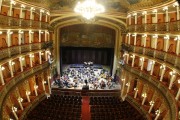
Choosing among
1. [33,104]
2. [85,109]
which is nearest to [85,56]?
[33,104]

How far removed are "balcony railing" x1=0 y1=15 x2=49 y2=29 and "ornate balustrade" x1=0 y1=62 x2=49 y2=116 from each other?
171 inches

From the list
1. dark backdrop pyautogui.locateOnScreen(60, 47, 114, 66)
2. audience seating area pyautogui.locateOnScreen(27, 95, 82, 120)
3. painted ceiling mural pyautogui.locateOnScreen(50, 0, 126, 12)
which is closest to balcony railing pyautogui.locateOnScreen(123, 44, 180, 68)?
painted ceiling mural pyautogui.locateOnScreen(50, 0, 126, 12)

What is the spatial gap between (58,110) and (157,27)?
39.7 feet

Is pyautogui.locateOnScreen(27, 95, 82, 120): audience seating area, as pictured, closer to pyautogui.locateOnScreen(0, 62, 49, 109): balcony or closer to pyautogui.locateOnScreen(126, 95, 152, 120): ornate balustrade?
pyautogui.locateOnScreen(0, 62, 49, 109): balcony

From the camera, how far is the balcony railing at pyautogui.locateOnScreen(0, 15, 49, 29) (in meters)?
16.0

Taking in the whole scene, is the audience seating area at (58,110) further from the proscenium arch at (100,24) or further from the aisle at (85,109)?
the proscenium arch at (100,24)

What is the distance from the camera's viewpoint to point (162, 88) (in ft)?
56.3

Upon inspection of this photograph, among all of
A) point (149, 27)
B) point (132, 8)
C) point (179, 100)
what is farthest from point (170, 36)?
point (132, 8)

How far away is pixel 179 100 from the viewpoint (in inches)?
597

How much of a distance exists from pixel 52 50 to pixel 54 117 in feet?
46.1

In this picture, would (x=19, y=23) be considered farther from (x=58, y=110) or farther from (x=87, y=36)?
(x=87, y=36)

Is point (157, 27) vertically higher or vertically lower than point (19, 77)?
higher

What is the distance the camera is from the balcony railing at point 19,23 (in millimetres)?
16036

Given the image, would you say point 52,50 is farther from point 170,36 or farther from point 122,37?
point 170,36
